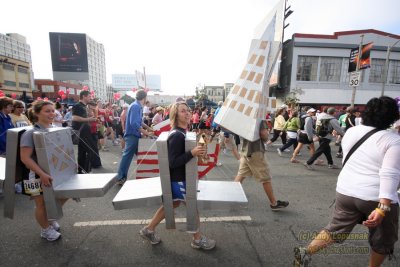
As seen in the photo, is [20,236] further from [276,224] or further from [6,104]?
[276,224]

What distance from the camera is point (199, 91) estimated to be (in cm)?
6275

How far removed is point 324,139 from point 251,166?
361cm

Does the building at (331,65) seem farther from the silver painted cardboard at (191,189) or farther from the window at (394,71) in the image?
the silver painted cardboard at (191,189)

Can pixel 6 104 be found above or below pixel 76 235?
above

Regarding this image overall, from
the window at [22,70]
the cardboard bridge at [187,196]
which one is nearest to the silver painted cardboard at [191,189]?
the cardboard bridge at [187,196]

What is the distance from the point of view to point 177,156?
7.21 feet

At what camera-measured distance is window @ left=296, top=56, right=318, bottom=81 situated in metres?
23.9

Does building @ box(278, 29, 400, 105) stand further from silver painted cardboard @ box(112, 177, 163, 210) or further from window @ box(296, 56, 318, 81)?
silver painted cardboard @ box(112, 177, 163, 210)

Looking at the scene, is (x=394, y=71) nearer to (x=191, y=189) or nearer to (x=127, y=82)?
(x=191, y=189)

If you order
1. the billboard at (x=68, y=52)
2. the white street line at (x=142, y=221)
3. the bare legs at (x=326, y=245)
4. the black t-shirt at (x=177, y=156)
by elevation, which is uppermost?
the billboard at (x=68, y=52)

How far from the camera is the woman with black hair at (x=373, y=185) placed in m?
1.67

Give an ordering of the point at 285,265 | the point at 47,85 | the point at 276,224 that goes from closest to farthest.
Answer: the point at 285,265
the point at 276,224
the point at 47,85

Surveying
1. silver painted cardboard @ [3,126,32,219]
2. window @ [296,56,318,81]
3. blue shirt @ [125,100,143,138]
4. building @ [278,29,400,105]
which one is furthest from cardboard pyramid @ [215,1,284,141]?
window @ [296,56,318,81]

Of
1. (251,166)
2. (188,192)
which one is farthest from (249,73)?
(188,192)
